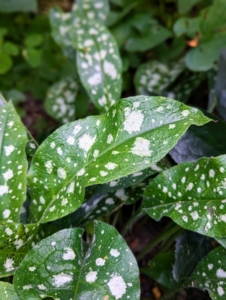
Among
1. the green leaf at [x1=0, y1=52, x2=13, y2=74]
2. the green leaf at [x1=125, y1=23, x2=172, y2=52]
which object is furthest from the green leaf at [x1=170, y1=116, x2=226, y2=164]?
the green leaf at [x1=0, y1=52, x2=13, y2=74]

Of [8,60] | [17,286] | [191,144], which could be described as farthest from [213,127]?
[8,60]

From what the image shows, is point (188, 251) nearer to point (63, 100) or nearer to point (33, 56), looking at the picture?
point (63, 100)

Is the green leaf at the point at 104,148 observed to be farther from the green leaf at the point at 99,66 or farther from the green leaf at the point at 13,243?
the green leaf at the point at 99,66

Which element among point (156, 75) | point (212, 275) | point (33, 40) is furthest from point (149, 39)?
point (212, 275)

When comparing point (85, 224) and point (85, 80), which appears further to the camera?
point (85, 80)

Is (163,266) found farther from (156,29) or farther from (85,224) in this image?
(156,29)
